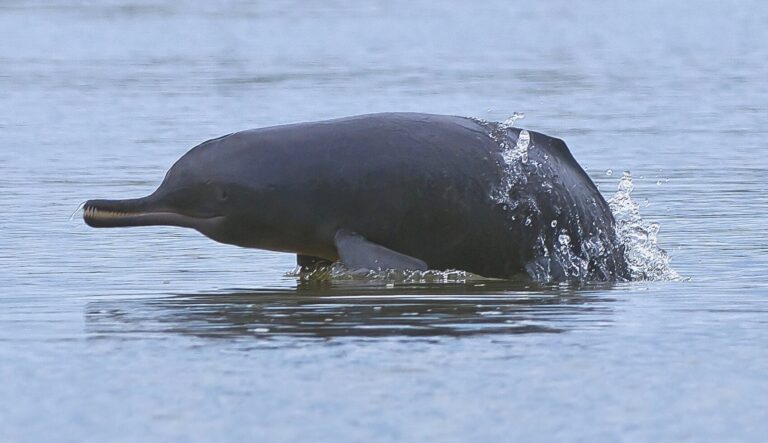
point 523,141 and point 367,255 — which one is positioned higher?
→ point 523,141

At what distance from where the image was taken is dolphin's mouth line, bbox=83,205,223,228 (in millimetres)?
12836

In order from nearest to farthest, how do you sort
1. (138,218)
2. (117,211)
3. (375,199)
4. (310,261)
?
(375,199) < (138,218) < (117,211) < (310,261)

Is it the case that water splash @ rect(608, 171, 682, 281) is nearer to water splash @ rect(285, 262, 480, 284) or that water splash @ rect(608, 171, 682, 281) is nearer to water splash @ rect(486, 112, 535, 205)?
water splash @ rect(486, 112, 535, 205)

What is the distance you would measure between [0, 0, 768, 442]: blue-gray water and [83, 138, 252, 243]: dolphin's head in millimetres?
432

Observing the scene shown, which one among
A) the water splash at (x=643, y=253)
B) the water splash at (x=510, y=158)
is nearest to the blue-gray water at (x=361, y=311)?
the water splash at (x=643, y=253)

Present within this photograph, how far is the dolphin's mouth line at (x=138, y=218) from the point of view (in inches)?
505

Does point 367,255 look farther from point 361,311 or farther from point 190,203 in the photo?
point 190,203

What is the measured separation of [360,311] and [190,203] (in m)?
1.89

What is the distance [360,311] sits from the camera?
1148 centimetres

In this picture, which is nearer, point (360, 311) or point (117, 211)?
point (360, 311)

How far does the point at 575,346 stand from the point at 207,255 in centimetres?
497

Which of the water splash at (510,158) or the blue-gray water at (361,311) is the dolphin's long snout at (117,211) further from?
the water splash at (510,158)

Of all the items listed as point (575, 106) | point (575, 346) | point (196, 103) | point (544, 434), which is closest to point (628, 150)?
point (575, 106)

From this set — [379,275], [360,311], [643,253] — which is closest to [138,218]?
[379,275]
